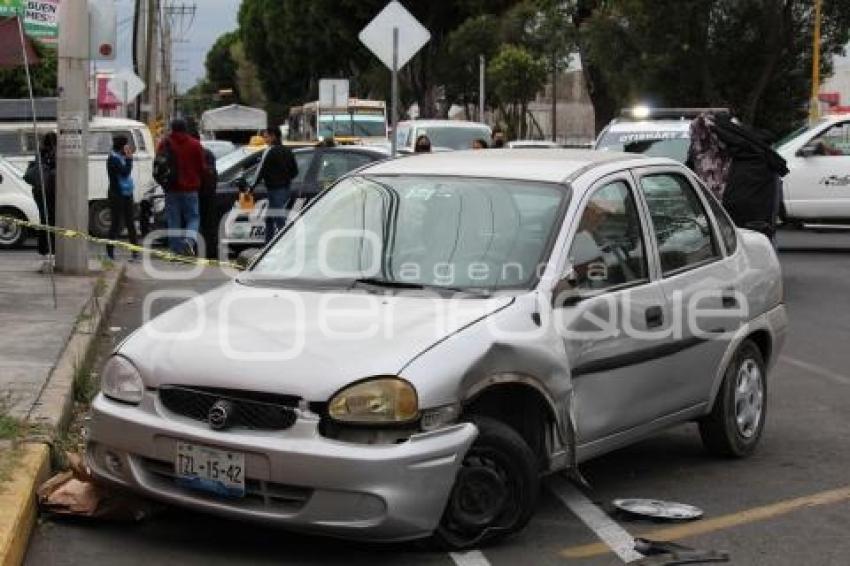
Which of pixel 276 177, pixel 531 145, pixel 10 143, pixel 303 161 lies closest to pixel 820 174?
pixel 531 145

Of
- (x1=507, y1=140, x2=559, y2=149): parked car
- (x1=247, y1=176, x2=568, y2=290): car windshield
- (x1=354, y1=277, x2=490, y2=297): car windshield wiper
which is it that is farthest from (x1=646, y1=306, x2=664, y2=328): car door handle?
(x1=507, y1=140, x2=559, y2=149): parked car

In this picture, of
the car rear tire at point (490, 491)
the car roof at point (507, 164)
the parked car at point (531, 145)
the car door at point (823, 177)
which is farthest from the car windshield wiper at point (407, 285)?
the car door at point (823, 177)

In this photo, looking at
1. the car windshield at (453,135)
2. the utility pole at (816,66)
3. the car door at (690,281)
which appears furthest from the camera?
the utility pole at (816,66)

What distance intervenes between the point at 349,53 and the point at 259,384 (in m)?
51.8

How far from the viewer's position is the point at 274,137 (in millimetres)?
15789

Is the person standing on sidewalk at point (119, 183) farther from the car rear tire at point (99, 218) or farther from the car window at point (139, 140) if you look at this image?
the car window at point (139, 140)

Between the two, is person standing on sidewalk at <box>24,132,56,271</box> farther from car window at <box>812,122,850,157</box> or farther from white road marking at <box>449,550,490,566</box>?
car window at <box>812,122,850,157</box>

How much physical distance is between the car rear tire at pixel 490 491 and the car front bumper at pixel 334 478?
139mm

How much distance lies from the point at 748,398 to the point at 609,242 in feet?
4.73

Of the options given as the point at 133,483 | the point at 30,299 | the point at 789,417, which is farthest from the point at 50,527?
the point at 30,299

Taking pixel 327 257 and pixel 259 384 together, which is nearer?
pixel 259 384

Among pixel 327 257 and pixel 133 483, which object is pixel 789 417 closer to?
pixel 327 257

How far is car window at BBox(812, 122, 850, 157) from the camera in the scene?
1608 cm

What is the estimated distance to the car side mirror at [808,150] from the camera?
52.7ft
